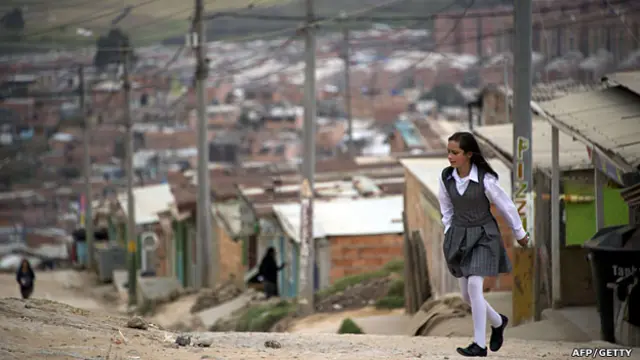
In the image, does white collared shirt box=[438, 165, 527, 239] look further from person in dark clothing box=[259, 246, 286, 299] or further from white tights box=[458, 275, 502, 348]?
person in dark clothing box=[259, 246, 286, 299]

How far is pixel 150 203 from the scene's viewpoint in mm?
49875

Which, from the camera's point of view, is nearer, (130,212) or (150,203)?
(130,212)

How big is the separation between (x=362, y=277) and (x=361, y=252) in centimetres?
116

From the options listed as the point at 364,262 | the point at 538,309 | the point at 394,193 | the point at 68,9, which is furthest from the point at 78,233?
the point at 538,309

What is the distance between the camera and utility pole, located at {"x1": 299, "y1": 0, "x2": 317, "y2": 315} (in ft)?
77.5

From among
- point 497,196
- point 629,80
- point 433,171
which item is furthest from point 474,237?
point 433,171

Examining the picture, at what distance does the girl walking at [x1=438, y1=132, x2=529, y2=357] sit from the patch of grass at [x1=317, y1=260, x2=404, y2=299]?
1613 cm

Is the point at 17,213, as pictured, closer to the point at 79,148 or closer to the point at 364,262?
the point at 79,148

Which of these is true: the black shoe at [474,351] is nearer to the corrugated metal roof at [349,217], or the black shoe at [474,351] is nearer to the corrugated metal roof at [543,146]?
the corrugated metal roof at [543,146]

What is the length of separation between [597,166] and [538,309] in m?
2.29

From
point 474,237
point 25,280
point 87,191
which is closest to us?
point 474,237

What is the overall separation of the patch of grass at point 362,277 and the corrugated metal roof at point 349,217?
2.27 feet

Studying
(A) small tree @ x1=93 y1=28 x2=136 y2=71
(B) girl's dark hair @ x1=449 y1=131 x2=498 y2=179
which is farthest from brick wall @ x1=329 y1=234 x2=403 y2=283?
(B) girl's dark hair @ x1=449 y1=131 x2=498 y2=179

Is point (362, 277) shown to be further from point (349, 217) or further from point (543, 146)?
point (543, 146)
